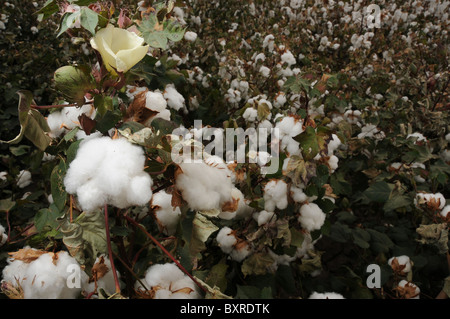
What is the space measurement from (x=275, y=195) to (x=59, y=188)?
0.50 m

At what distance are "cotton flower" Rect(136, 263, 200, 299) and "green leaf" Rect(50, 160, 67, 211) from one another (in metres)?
0.21

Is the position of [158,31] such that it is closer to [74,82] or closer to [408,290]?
[74,82]

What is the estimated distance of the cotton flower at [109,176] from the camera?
48 cm

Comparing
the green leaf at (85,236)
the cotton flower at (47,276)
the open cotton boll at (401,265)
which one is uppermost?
the green leaf at (85,236)

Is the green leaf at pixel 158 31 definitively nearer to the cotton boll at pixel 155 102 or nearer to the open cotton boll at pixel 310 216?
the cotton boll at pixel 155 102

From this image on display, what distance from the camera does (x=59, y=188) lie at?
1.92 feet

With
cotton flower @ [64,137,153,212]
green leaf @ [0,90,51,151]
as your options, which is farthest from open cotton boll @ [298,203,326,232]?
green leaf @ [0,90,51,151]

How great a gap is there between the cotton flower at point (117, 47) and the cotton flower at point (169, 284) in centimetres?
39

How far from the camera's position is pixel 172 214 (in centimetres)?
69

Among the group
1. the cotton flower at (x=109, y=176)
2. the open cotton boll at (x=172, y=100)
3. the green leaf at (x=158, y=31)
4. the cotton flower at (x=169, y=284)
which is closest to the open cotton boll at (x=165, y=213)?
the cotton flower at (x=169, y=284)

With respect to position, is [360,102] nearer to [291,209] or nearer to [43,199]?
[291,209]

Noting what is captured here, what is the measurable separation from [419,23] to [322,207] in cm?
408

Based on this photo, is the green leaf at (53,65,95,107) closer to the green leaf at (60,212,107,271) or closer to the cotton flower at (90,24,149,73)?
the cotton flower at (90,24,149,73)
